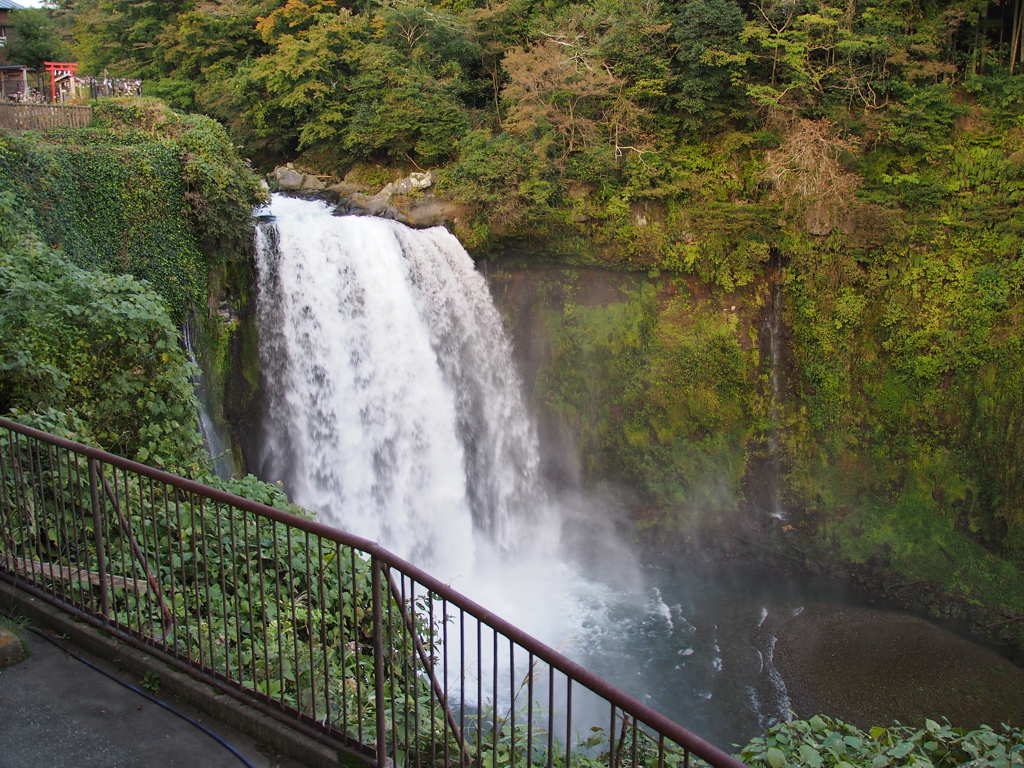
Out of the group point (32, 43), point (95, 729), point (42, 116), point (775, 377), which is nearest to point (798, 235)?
point (775, 377)

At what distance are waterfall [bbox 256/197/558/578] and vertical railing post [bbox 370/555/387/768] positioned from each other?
8.92 m

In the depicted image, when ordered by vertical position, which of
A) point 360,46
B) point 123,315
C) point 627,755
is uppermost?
point 360,46

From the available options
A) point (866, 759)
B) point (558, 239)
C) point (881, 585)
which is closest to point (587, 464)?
point (558, 239)

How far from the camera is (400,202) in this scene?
15.4 m

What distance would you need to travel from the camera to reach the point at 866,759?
4.83m

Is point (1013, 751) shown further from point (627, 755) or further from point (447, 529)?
point (447, 529)

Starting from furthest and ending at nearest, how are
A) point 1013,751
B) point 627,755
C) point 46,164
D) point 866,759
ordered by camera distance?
1. point 46,164
2. point 627,755
3. point 866,759
4. point 1013,751

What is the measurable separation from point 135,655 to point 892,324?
13.9 meters

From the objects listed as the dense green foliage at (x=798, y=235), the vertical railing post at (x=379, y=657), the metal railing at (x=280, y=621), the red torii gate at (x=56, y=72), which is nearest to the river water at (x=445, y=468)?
the dense green foliage at (x=798, y=235)

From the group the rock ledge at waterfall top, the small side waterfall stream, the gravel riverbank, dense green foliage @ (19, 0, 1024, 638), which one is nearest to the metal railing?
the small side waterfall stream

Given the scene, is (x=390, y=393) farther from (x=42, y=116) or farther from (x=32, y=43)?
(x=32, y=43)

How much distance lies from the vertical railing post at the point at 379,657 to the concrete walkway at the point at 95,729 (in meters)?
0.45

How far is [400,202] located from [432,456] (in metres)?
5.56

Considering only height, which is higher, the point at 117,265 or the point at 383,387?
the point at 117,265
